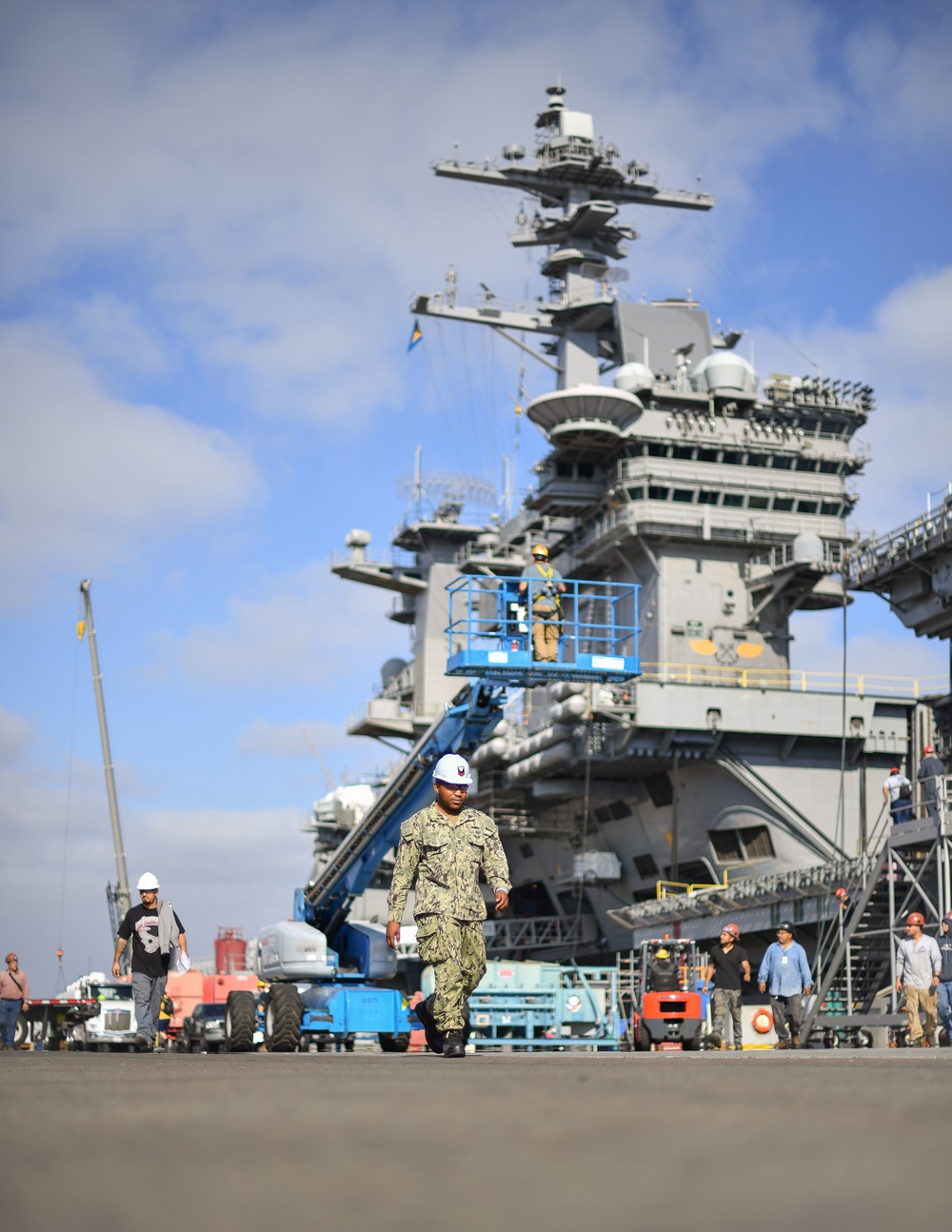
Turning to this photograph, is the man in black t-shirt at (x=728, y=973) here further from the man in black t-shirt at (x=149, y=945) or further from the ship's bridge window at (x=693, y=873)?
the ship's bridge window at (x=693, y=873)

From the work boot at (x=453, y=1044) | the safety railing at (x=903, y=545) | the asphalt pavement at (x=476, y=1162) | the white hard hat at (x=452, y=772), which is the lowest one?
the work boot at (x=453, y=1044)

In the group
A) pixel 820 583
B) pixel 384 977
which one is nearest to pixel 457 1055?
pixel 384 977

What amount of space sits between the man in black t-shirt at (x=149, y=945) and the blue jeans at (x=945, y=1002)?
9.07 metres

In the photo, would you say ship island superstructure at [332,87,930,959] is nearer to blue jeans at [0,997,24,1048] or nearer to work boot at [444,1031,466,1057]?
blue jeans at [0,997,24,1048]

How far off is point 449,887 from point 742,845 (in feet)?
A: 105

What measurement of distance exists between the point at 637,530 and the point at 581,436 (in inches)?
123

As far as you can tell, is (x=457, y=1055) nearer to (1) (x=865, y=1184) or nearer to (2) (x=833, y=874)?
(1) (x=865, y=1184)

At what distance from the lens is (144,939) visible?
1464 cm

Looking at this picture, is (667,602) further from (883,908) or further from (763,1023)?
(763,1023)

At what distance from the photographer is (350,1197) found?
7.01 feet

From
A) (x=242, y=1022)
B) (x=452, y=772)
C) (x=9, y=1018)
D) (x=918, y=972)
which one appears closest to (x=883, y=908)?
(x=918, y=972)

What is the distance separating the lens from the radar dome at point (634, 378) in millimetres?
45812

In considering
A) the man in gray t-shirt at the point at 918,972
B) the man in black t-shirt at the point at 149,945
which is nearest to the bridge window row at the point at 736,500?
the man in gray t-shirt at the point at 918,972

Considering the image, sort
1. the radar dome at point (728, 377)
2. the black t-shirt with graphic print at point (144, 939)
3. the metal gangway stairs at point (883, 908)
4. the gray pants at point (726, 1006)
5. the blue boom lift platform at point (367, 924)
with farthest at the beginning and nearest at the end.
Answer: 1. the radar dome at point (728, 377)
2. the metal gangway stairs at point (883, 908)
3. the blue boom lift platform at point (367, 924)
4. the gray pants at point (726, 1006)
5. the black t-shirt with graphic print at point (144, 939)
